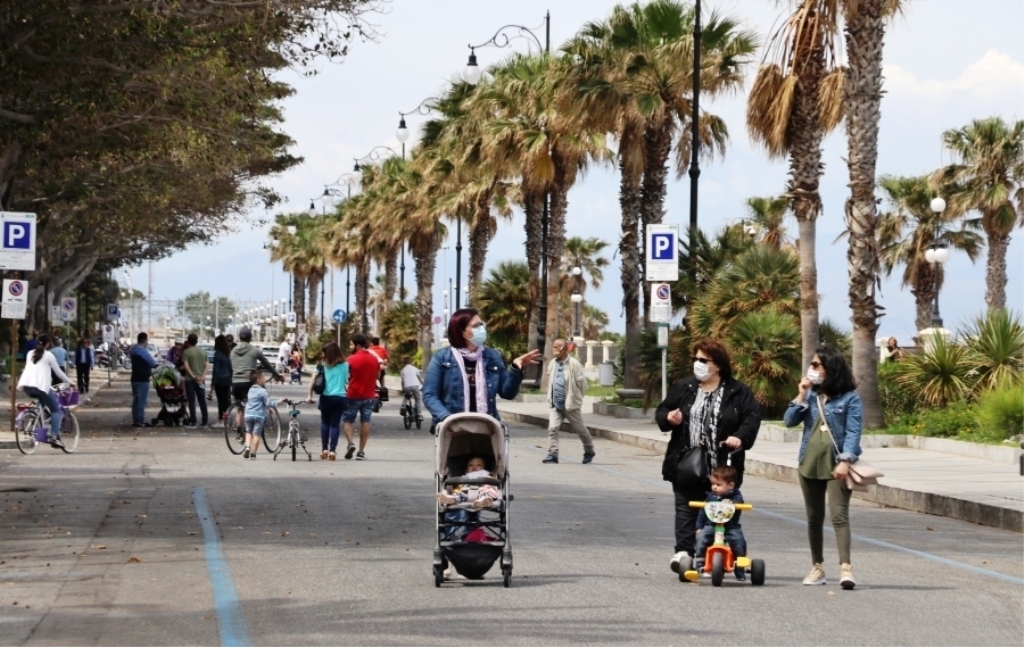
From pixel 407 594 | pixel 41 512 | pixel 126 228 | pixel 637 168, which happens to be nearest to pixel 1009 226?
pixel 637 168

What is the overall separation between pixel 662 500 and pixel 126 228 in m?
40.2

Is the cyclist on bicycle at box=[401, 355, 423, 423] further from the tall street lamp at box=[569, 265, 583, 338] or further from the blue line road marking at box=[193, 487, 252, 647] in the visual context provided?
the tall street lamp at box=[569, 265, 583, 338]

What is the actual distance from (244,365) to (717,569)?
48.9 ft

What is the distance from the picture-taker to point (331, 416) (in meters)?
23.8

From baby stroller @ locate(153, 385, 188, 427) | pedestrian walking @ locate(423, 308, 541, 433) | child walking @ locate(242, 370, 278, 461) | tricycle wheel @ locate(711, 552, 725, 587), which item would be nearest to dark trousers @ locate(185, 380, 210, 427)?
baby stroller @ locate(153, 385, 188, 427)

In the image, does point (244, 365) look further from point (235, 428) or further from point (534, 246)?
point (534, 246)

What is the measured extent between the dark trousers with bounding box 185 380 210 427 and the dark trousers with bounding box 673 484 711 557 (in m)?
22.5

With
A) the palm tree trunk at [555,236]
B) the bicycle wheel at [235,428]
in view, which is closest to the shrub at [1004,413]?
the bicycle wheel at [235,428]

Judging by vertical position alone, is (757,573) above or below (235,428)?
below

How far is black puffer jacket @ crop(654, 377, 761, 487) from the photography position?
11.0 meters

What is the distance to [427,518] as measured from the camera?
1544cm

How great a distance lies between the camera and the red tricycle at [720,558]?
1094 centimetres

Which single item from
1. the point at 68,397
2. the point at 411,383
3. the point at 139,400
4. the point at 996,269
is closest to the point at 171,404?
the point at 139,400

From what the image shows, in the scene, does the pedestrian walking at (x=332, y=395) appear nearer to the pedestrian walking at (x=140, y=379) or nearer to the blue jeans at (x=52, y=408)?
the blue jeans at (x=52, y=408)
